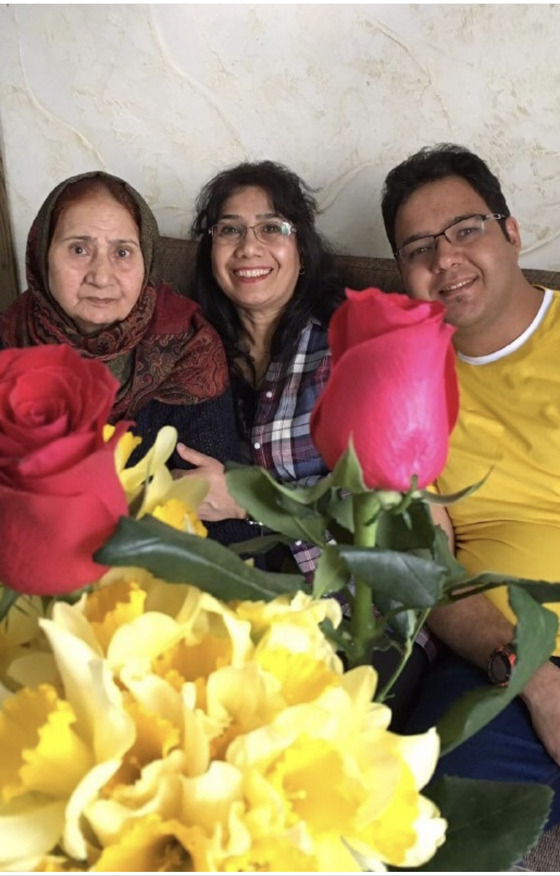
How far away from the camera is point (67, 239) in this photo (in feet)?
4.79

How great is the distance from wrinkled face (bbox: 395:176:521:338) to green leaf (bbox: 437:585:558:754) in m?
0.98

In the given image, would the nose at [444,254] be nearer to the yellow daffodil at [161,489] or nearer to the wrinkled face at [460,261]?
the wrinkled face at [460,261]

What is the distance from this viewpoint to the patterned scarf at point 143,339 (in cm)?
150

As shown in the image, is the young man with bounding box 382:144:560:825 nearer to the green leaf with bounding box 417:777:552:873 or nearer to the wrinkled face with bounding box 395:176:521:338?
the wrinkled face with bounding box 395:176:521:338

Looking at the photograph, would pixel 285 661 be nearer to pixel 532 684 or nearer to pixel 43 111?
pixel 532 684

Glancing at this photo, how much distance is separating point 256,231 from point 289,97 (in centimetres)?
36

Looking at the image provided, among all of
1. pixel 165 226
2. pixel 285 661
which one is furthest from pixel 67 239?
pixel 285 661

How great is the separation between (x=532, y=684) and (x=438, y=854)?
2.66ft

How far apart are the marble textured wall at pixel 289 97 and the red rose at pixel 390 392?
139cm

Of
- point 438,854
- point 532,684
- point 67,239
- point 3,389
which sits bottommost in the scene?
point 532,684

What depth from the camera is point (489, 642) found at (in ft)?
4.19

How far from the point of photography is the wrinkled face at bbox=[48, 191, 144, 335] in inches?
56.9

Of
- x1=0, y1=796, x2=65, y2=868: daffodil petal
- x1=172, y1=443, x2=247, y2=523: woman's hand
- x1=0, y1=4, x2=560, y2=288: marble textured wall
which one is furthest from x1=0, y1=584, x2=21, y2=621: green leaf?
x1=0, y1=4, x2=560, y2=288: marble textured wall

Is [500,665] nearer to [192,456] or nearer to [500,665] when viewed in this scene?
[500,665]
